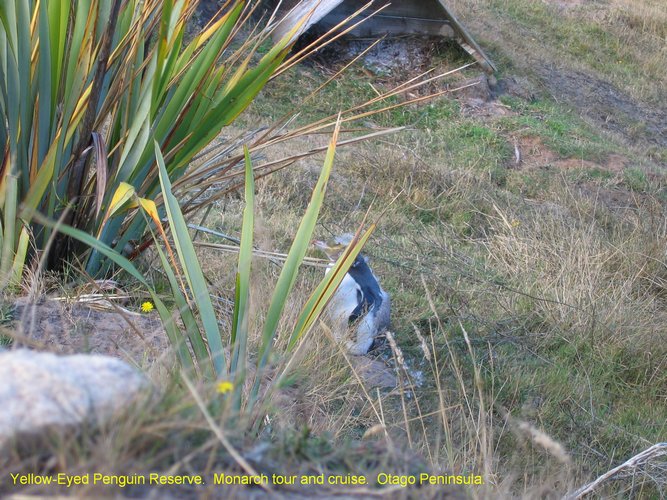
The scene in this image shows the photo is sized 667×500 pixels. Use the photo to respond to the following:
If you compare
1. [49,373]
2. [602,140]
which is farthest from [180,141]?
[602,140]

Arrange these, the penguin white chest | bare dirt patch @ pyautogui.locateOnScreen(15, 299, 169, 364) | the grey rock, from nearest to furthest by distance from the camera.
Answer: the grey rock, bare dirt patch @ pyautogui.locateOnScreen(15, 299, 169, 364), the penguin white chest

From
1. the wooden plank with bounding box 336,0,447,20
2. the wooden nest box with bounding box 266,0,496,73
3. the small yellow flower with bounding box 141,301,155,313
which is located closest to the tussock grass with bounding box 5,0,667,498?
the small yellow flower with bounding box 141,301,155,313

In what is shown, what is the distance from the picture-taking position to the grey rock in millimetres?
1061

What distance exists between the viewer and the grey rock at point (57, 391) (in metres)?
1.06

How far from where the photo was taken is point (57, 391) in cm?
110

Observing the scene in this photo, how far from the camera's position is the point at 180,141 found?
2854 mm

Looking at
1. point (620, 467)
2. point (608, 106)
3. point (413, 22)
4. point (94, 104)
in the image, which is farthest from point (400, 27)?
point (620, 467)

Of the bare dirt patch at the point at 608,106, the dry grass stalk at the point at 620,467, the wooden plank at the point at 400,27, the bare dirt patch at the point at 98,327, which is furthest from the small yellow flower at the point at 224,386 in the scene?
the bare dirt patch at the point at 608,106

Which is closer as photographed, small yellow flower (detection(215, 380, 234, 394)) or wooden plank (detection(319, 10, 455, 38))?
small yellow flower (detection(215, 380, 234, 394))

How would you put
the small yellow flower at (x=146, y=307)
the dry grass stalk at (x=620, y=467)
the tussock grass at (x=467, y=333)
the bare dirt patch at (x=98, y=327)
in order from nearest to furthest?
the tussock grass at (x=467, y=333)
the dry grass stalk at (x=620, y=467)
the bare dirt patch at (x=98, y=327)
the small yellow flower at (x=146, y=307)

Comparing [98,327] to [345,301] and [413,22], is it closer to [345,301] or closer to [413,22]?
[345,301]

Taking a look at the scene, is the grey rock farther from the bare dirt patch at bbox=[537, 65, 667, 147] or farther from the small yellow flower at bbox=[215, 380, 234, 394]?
the bare dirt patch at bbox=[537, 65, 667, 147]

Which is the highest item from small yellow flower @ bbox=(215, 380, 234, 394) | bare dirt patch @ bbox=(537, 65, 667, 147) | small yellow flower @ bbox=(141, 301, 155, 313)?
small yellow flower @ bbox=(215, 380, 234, 394)

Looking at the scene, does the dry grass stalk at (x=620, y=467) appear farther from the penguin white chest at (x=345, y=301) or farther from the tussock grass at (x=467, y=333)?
the penguin white chest at (x=345, y=301)
